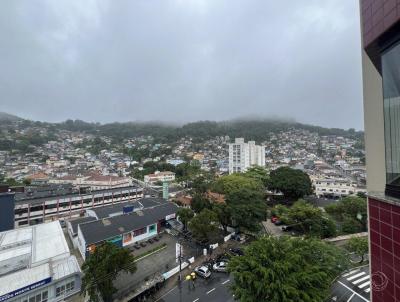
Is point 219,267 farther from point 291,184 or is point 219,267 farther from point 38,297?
point 291,184

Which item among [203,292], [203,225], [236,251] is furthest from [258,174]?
[203,292]

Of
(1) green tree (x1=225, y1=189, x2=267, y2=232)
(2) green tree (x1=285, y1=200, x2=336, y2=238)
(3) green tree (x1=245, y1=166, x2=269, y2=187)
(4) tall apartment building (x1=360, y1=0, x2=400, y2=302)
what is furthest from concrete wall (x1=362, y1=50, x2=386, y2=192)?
(3) green tree (x1=245, y1=166, x2=269, y2=187)

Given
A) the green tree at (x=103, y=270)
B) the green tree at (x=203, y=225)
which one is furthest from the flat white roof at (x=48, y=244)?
the green tree at (x=203, y=225)

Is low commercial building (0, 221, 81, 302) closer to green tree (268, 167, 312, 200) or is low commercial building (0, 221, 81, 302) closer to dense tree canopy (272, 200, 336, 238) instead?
dense tree canopy (272, 200, 336, 238)

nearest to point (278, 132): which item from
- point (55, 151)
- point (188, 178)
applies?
point (188, 178)

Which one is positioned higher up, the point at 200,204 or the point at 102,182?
the point at 102,182

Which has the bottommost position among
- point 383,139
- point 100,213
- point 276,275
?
point 100,213

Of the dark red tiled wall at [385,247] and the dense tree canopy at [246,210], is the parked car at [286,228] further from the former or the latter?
the dark red tiled wall at [385,247]
